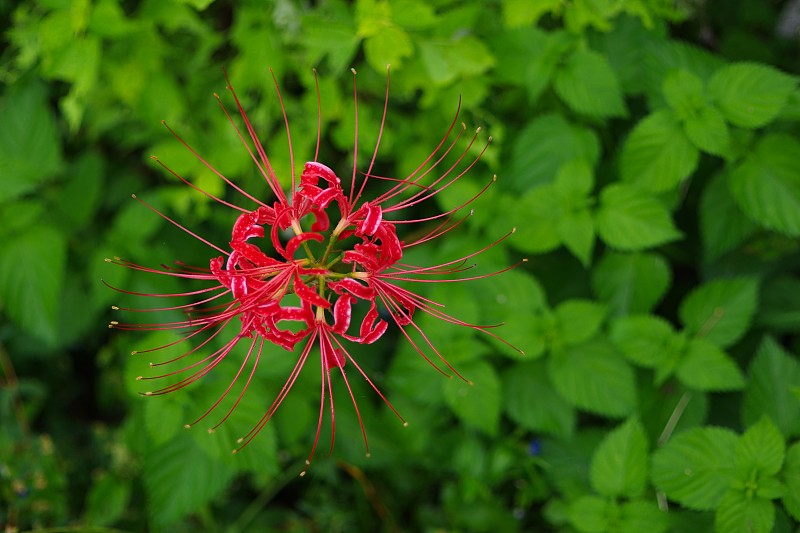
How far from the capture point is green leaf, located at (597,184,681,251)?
1.71m

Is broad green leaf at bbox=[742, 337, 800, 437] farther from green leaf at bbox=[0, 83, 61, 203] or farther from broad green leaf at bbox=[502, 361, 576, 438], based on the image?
green leaf at bbox=[0, 83, 61, 203]

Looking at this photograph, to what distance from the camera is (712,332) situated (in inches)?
70.0

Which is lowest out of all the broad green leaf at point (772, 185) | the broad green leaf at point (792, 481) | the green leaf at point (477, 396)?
the green leaf at point (477, 396)

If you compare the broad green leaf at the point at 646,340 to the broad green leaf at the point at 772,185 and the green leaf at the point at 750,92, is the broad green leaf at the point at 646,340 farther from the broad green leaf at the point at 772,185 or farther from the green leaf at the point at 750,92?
the green leaf at the point at 750,92

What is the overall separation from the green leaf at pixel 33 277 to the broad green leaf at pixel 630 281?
59.3 inches

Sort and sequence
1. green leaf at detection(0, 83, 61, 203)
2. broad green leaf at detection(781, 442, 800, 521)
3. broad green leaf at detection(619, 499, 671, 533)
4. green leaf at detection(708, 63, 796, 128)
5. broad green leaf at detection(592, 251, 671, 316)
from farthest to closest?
green leaf at detection(0, 83, 61, 203) → broad green leaf at detection(592, 251, 671, 316) → green leaf at detection(708, 63, 796, 128) → broad green leaf at detection(619, 499, 671, 533) → broad green leaf at detection(781, 442, 800, 521)

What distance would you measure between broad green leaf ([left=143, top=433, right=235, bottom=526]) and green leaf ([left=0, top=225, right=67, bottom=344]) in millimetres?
527

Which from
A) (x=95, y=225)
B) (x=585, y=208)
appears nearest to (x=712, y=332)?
(x=585, y=208)

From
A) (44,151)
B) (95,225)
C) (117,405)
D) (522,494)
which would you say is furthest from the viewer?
(117,405)

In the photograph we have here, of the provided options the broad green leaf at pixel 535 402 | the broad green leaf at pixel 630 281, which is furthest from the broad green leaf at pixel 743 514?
the broad green leaf at pixel 630 281

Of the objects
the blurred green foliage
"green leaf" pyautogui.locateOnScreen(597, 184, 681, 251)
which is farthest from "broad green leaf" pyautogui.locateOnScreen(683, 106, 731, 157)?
"green leaf" pyautogui.locateOnScreen(597, 184, 681, 251)

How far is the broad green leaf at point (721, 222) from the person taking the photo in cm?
180

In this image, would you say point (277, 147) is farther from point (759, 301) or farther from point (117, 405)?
point (759, 301)

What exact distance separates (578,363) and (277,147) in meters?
1.03
